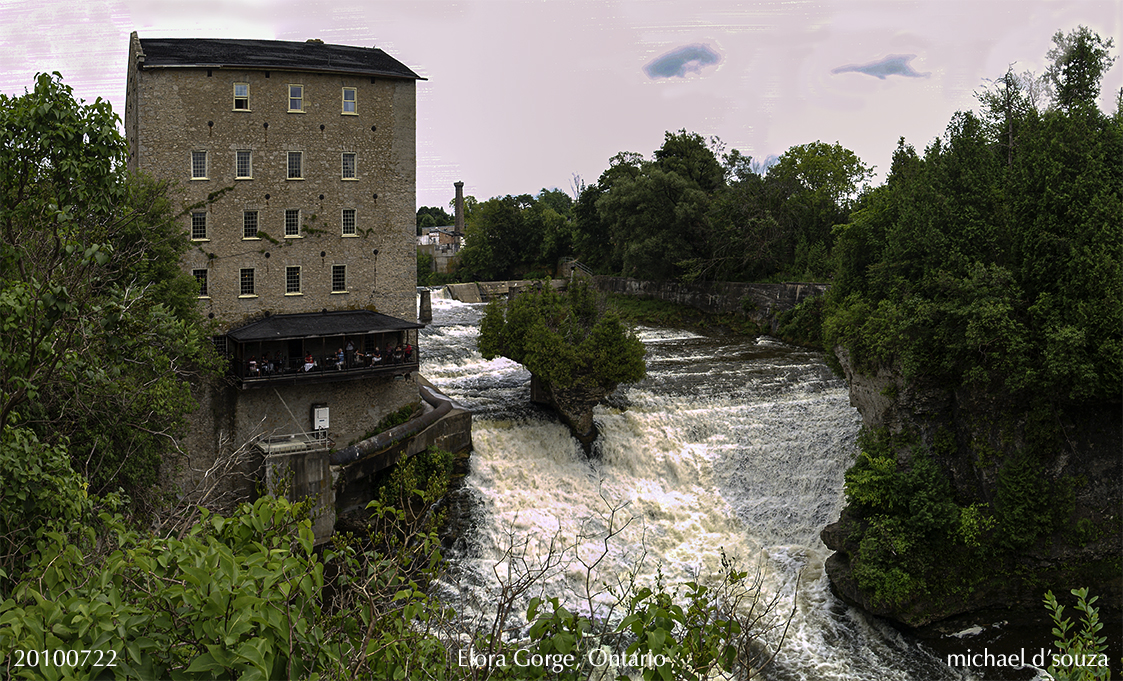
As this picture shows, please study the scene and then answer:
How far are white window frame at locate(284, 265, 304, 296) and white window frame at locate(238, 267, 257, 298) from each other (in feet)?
3.70

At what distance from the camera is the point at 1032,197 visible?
24.4 metres

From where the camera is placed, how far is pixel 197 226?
1166 inches

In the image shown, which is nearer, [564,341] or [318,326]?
[318,326]

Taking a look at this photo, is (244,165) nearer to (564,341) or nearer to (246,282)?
(246,282)

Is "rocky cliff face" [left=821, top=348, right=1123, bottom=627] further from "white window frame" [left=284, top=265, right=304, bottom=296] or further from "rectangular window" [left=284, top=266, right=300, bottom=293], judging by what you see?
"rectangular window" [left=284, top=266, right=300, bottom=293]

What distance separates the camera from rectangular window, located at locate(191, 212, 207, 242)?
29.5 meters

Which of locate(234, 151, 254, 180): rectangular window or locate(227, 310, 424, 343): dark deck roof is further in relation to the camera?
locate(234, 151, 254, 180): rectangular window

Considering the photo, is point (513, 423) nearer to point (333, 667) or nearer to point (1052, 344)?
point (1052, 344)

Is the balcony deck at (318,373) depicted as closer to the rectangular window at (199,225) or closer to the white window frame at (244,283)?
the white window frame at (244,283)

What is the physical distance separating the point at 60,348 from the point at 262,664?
24.0 ft

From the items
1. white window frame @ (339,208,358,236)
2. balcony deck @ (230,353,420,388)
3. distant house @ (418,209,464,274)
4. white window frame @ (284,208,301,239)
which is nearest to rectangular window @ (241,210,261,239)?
white window frame @ (284,208,301,239)

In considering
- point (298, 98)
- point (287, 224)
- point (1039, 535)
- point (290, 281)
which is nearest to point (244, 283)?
point (290, 281)

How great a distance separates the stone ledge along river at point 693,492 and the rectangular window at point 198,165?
46.0 feet

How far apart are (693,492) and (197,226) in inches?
825
